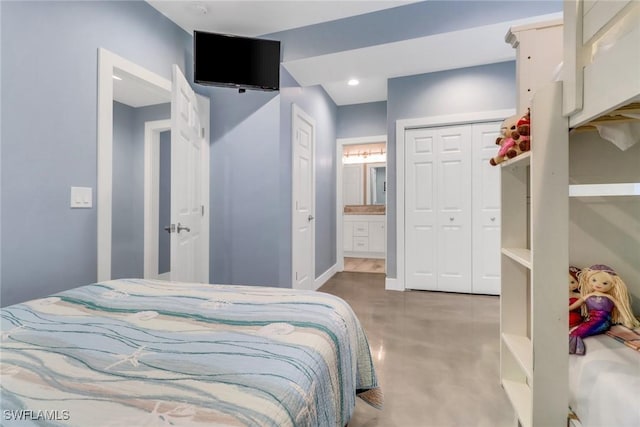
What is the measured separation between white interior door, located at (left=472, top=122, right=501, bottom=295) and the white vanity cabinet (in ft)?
7.75

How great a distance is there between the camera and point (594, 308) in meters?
1.07

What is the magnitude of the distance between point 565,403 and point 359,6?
287 cm

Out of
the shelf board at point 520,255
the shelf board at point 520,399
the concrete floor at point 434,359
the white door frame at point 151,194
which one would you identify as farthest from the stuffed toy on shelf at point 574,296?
the white door frame at point 151,194

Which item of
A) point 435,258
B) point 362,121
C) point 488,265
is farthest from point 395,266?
point 362,121

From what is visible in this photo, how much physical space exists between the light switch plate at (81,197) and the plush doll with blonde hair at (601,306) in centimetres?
260

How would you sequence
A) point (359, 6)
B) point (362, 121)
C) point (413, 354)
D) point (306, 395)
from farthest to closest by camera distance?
point (362, 121)
point (359, 6)
point (413, 354)
point (306, 395)

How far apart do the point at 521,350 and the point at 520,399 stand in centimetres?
22

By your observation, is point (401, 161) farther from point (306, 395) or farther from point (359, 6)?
point (306, 395)

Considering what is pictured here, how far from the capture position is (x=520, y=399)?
1242 millimetres

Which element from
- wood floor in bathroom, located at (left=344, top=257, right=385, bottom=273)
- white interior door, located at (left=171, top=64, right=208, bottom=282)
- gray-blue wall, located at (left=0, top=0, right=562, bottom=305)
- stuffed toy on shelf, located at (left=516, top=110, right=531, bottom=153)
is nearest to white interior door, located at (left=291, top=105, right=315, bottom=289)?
gray-blue wall, located at (left=0, top=0, right=562, bottom=305)

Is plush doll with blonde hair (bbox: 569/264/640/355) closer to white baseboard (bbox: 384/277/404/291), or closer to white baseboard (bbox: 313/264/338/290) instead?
white baseboard (bbox: 384/277/404/291)

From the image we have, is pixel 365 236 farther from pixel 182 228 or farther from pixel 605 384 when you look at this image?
pixel 605 384

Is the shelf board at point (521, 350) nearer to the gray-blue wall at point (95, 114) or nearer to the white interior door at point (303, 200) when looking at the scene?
the gray-blue wall at point (95, 114)

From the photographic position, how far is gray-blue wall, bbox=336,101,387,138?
4641 mm
